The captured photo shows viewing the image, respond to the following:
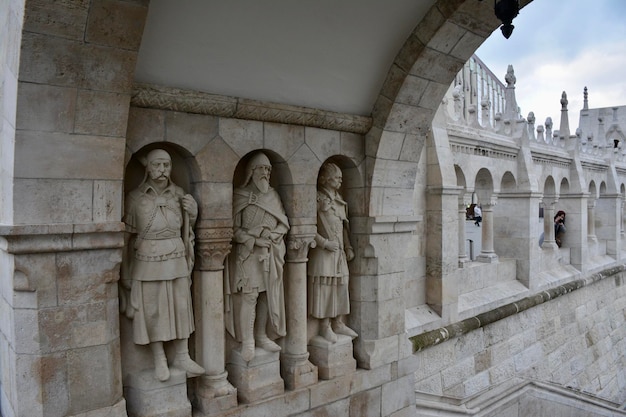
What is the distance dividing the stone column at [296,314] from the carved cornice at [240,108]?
83 cm

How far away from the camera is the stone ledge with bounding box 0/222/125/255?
2.27 metres

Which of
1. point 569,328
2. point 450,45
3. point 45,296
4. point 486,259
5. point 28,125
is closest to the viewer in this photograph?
point 28,125

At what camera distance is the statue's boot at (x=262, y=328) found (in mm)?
3352

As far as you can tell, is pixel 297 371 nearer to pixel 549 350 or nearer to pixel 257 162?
pixel 257 162

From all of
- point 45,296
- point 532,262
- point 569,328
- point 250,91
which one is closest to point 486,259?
point 532,262

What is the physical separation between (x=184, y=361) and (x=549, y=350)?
7.57 m

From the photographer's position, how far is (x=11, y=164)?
7.39 ft

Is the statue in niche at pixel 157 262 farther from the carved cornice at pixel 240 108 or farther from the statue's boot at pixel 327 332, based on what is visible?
the statue's boot at pixel 327 332

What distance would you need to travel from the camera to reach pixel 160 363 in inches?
112

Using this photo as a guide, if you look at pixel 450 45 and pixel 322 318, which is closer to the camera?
pixel 450 45

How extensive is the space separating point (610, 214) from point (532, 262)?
520cm

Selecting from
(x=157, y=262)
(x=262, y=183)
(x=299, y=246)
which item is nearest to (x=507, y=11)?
(x=262, y=183)

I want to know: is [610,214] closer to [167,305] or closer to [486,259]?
[486,259]

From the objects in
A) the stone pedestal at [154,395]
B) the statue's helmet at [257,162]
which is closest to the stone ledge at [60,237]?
the stone pedestal at [154,395]
